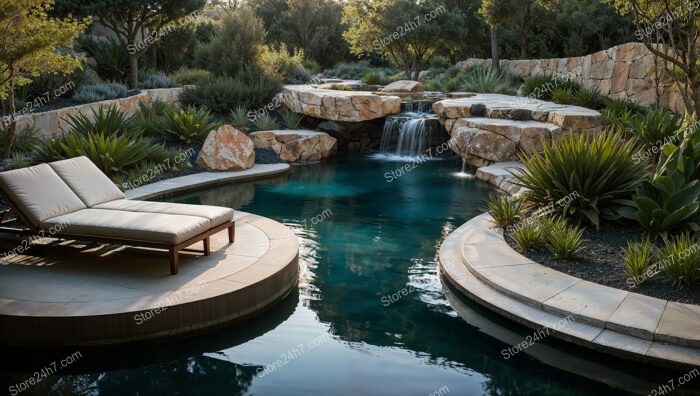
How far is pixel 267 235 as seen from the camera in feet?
22.1

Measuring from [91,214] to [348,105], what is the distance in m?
9.83

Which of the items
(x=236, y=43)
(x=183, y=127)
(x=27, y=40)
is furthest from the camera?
(x=236, y=43)

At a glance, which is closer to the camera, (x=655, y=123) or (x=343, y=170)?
(x=655, y=123)

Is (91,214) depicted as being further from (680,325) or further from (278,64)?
(278,64)

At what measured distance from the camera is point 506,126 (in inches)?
468

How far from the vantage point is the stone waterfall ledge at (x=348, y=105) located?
1479cm

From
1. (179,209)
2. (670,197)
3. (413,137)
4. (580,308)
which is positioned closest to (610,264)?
(670,197)

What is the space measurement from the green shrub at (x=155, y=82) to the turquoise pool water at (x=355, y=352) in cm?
1149

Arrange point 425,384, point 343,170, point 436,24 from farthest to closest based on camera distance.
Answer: point 436,24, point 343,170, point 425,384

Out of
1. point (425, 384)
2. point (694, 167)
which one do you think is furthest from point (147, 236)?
point (694, 167)

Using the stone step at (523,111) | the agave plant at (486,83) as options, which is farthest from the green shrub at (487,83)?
the stone step at (523,111)

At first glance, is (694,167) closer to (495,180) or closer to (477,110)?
(495,180)

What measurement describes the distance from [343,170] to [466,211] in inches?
178

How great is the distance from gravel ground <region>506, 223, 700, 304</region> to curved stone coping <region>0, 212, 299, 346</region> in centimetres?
275
